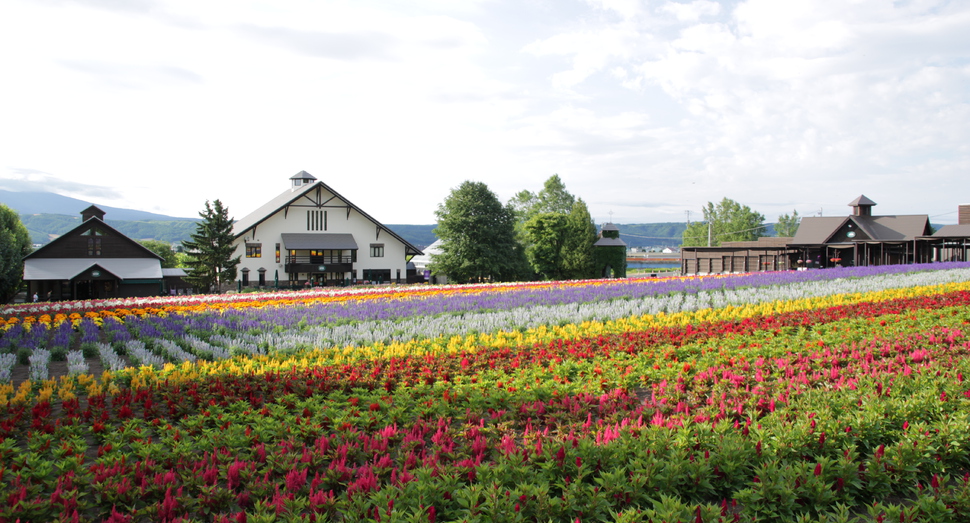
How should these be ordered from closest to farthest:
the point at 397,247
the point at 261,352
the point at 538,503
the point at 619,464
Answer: the point at 538,503
the point at 619,464
the point at 261,352
the point at 397,247

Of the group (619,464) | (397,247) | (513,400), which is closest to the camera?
(619,464)

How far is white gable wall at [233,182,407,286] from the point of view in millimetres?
52969

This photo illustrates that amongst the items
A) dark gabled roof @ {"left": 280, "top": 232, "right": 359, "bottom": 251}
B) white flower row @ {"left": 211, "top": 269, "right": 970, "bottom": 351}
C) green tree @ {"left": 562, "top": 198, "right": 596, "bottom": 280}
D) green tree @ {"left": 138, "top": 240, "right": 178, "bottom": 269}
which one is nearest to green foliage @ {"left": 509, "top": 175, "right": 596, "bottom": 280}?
green tree @ {"left": 562, "top": 198, "right": 596, "bottom": 280}

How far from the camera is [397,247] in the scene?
59219 mm

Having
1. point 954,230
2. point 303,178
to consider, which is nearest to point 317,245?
point 303,178

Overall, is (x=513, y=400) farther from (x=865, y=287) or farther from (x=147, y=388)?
(x=865, y=287)

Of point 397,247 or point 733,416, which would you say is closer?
point 733,416

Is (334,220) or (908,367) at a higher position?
(334,220)

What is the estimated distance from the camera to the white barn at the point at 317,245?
2079 inches

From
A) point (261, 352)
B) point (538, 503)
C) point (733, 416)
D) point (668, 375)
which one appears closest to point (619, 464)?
point (538, 503)

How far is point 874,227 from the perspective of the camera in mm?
58406

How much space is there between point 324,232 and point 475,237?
51.3ft

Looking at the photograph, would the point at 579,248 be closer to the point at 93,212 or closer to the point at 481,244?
the point at 481,244

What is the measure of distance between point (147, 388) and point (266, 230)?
4938 centimetres
